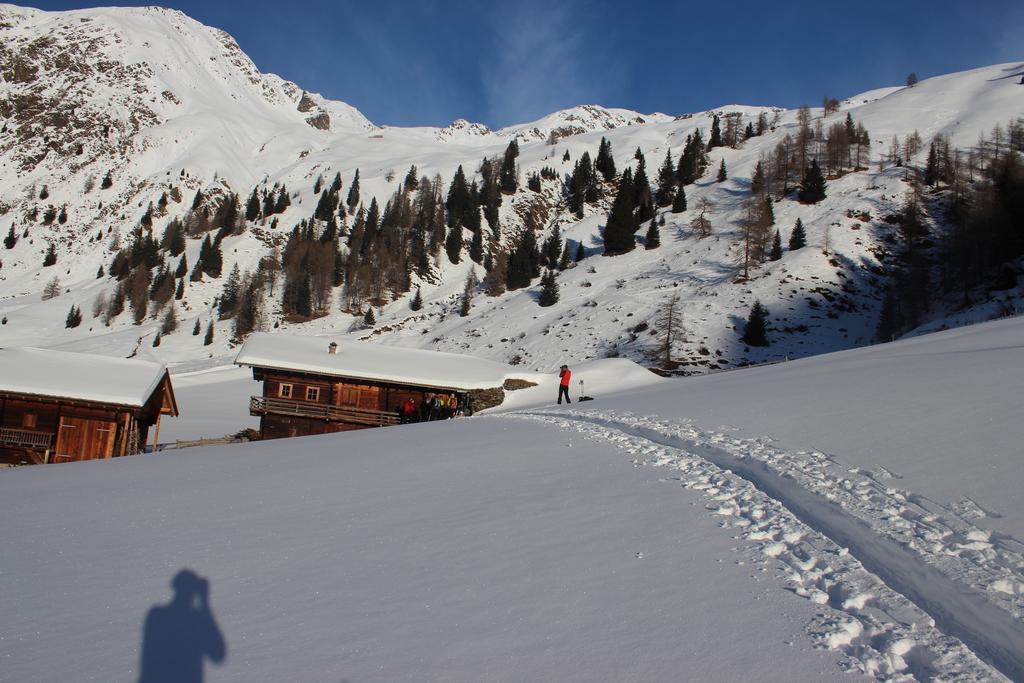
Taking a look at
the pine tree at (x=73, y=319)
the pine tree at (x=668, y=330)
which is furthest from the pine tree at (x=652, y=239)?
the pine tree at (x=73, y=319)

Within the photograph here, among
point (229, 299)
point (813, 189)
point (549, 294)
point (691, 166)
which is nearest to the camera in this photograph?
point (549, 294)

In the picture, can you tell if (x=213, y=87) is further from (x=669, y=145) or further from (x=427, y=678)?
(x=427, y=678)

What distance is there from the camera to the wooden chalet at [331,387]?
2742 centimetres

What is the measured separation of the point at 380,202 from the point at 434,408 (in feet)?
355

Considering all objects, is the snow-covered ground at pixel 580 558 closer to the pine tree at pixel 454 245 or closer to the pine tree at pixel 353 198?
the pine tree at pixel 454 245

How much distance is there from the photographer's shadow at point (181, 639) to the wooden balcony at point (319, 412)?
75.8ft

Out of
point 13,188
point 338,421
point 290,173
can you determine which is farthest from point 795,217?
point 13,188

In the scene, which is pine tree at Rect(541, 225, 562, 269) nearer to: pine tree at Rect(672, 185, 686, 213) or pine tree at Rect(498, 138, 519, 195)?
pine tree at Rect(672, 185, 686, 213)

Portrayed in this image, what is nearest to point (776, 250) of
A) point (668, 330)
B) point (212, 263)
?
point (668, 330)

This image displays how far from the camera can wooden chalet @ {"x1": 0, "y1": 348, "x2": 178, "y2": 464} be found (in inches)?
858

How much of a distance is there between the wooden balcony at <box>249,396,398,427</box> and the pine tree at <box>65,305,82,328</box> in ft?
250

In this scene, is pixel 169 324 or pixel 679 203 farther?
pixel 679 203

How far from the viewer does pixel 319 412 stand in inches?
1089

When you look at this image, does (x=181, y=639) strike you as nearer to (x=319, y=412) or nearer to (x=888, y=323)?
(x=319, y=412)
